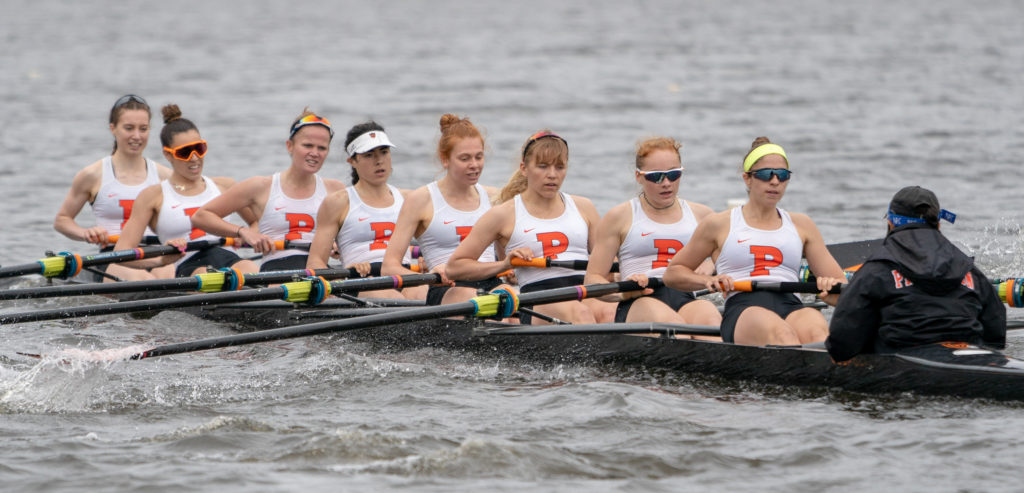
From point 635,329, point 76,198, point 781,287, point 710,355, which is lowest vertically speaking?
point 710,355

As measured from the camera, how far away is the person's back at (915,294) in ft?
18.7

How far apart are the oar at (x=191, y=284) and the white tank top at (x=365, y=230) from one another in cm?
29

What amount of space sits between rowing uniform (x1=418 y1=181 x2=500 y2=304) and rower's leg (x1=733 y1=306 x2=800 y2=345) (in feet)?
6.77

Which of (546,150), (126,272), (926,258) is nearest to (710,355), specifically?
(926,258)

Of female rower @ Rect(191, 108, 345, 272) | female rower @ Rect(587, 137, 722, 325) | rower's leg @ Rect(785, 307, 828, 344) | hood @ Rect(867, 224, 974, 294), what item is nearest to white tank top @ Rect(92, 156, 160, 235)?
female rower @ Rect(191, 108, 345, 272)

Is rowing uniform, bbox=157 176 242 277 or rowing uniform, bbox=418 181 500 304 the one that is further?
rowing uniform, bbox=157 176 242 277

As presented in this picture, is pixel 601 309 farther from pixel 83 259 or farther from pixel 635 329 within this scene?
pixel 83 259

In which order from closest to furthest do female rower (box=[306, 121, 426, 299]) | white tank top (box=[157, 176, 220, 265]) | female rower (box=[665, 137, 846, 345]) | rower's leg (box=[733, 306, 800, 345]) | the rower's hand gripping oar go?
rower's leg (box=[733, 306, 800, 345]) < female rower (box=[665, 137, 846, 345]) < female rower (box=[306, 121, 426, 299]) < the rower's hand gripping oar < white tank top (box=[157, 176, 220, 265])

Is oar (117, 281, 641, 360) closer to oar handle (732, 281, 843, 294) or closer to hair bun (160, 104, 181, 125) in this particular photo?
oar handle (732, 281, 843, 294)

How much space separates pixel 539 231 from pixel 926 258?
8.38 feet

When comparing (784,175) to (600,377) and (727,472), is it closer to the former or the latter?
(600,377)

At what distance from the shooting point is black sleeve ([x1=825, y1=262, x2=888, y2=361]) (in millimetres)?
5738

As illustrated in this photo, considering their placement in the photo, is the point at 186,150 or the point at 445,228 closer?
the point at 445,228

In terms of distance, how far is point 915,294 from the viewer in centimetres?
575
